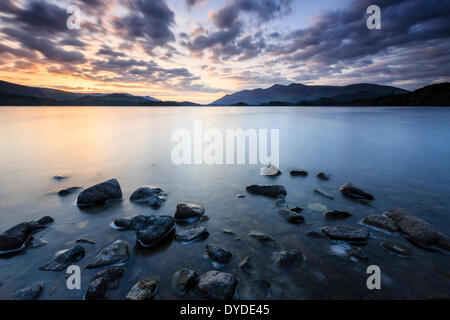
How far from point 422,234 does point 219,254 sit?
16.0 feet

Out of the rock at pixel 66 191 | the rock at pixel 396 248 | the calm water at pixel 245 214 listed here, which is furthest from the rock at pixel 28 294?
the rock at pixel 396 248

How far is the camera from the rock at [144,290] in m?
3.34

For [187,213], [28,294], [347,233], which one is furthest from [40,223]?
[347,233]

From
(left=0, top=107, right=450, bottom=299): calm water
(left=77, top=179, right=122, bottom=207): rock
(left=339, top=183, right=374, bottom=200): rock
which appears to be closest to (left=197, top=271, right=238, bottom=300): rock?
(left=0, top=107, right=450, bottom=299): calm water

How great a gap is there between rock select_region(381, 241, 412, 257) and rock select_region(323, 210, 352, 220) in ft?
3.93

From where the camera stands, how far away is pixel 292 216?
5.71 m

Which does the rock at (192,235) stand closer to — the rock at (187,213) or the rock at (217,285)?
the rock at (187,213)

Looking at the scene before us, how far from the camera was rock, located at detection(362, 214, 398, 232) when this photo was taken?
5.09m

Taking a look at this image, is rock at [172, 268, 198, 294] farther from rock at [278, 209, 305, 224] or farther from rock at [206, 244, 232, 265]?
rock at [278, 209, 305, 224]

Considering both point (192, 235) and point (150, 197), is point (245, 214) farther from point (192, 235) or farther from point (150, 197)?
point (150, 197)

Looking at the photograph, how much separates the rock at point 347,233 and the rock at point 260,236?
5.01ft

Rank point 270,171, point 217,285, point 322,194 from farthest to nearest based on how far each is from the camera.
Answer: point 270,171 < point 322,194 < point 217,285
